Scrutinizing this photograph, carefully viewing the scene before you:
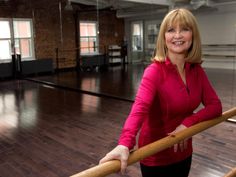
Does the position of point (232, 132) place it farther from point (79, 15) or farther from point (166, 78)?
point (79, 15)

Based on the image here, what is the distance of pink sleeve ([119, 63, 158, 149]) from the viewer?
93 cm

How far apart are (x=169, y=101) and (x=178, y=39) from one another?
0.28 metres

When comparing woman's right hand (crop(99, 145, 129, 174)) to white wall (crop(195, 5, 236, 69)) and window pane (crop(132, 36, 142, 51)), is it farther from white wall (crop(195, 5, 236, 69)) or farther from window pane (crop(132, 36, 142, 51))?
window pane (crop(132, 36, 142, 51))

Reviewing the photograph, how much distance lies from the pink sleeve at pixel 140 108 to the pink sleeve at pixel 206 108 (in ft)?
0.72

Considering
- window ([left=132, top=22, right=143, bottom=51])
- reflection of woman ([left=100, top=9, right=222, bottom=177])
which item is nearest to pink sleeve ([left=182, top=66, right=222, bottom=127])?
reflection of woman ([left=100, top=9, right=222, bottom=177])

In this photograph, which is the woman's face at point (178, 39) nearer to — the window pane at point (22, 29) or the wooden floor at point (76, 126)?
the wooden floor at point (76, 126)

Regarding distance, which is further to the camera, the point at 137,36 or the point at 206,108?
the point at 137,36

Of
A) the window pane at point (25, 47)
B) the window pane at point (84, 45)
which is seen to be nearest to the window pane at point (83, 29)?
the window pane at point (84, 45)

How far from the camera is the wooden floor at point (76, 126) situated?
9.49 ft

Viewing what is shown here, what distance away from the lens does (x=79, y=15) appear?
7.33 metres

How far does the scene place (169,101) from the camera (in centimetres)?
117

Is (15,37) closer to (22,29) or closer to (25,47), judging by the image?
(22,29)

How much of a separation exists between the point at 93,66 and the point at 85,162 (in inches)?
185

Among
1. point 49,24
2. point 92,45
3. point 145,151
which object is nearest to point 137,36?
point 92,45
